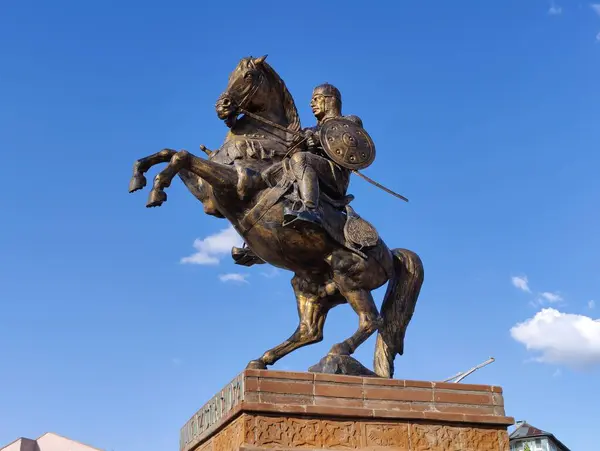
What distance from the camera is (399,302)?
A: 9047 mm

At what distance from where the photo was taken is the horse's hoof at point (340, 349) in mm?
8148

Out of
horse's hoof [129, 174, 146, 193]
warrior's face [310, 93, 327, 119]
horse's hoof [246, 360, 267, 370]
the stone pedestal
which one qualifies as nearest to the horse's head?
warrior's face [310, 93, 327, 119]

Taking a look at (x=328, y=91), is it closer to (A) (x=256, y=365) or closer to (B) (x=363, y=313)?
(B) (x=363, y=313)

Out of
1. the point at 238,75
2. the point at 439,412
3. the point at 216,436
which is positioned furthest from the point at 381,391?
the point at 238,75

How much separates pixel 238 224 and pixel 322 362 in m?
1.67

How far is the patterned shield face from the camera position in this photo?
28.4ft

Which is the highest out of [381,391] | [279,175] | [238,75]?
[238,75]

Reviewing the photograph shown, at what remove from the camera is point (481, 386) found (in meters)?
8.05

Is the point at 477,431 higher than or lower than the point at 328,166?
lower

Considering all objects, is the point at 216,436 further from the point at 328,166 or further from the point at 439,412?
the point at 328,166

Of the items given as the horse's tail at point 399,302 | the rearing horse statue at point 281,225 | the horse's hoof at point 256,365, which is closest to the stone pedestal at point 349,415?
the horse's hoof at point 256,365

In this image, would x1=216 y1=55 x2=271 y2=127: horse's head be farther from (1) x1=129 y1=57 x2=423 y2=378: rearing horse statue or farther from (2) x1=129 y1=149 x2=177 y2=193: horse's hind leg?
(2) x1=129 y1=149 x2=177 y2=193: horse's hind leg

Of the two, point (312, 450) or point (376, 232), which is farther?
point (376, 232)

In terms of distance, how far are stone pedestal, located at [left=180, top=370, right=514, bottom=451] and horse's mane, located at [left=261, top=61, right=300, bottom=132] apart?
124 inches
